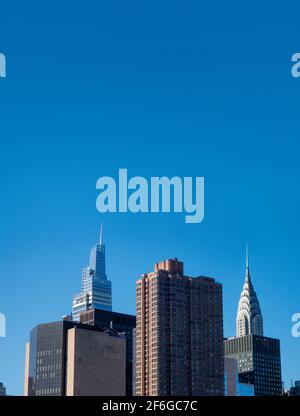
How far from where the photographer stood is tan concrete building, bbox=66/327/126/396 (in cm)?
14150

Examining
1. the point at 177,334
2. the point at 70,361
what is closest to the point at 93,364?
the point at 70,361

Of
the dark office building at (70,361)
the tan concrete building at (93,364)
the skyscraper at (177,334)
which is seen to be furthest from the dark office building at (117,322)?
the dark office building at (70,361)

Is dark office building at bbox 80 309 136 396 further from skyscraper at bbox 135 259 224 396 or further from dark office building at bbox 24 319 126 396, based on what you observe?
dark office building at bbox 24 319 126 396

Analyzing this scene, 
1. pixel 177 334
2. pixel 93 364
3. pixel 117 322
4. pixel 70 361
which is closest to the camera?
pixel 93 364

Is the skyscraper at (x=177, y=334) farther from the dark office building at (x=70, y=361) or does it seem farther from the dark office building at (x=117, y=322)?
the dark office building at (x=117, y=322)

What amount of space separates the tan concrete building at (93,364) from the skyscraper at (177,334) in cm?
540

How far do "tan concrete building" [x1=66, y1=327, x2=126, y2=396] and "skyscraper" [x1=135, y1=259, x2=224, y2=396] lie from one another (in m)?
5.40

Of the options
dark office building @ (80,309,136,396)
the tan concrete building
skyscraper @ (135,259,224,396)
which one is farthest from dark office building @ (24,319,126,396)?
dark office building @ (80,309,136,396)

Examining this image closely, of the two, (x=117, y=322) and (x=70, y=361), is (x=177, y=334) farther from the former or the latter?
(x=70, y=361)

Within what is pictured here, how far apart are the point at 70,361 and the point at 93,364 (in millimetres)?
4225

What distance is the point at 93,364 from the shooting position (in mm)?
142250
